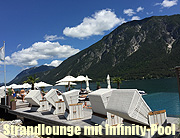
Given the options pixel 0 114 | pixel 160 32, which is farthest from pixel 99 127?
pixel 160 32

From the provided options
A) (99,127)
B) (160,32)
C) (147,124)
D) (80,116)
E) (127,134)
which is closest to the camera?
(147,124)

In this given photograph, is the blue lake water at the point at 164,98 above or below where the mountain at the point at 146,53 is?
below

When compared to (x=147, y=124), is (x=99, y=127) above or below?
below

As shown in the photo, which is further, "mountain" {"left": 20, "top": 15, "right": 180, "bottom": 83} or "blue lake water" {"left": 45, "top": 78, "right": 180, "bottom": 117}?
"mountain" {"left": 20, "top": 15, "right": 180, "bottom": 83}

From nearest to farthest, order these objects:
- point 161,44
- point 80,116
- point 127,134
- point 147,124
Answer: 1. point 147,124
2. point 127,134
3. point 80,116
4. point 161,44

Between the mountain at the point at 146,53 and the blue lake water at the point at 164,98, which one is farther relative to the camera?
the mountain at the point at 146,53

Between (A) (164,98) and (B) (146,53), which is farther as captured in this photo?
(B) (146,53)

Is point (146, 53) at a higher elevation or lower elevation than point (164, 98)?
higher

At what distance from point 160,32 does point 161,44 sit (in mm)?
18318

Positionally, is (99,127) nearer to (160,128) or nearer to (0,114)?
(160,128)

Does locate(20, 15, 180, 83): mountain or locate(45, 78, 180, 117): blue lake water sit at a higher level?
locate(20, 15, 180, 83): mountain

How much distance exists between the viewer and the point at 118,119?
6.56m

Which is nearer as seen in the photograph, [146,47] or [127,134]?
[127,134]

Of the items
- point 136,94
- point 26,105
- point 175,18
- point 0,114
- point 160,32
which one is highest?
point 175,18
